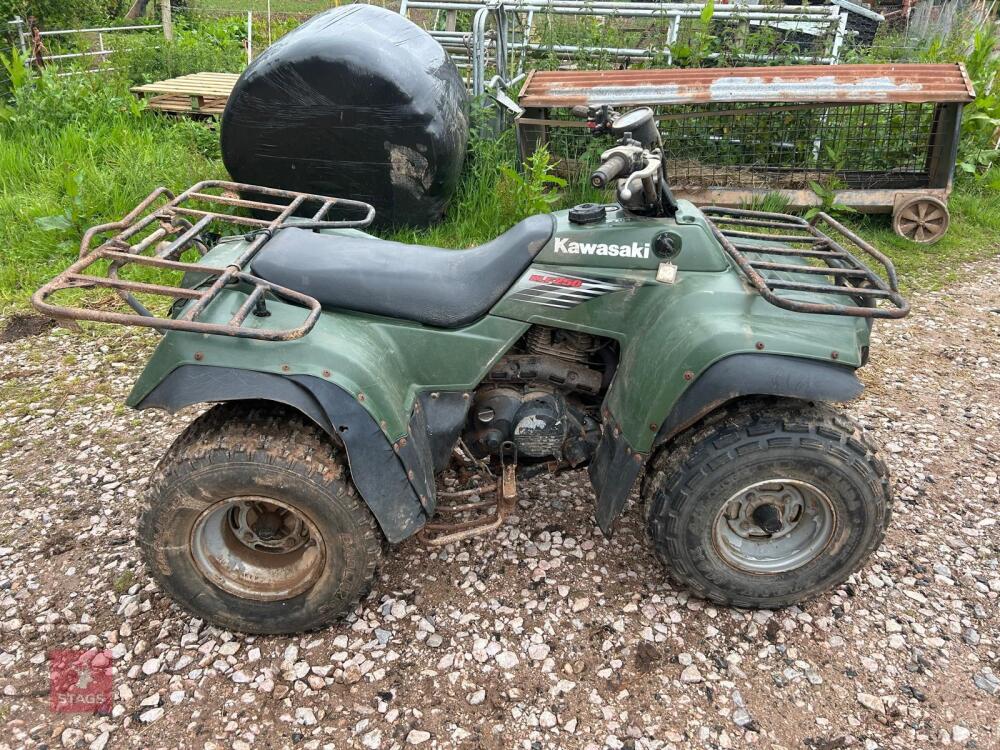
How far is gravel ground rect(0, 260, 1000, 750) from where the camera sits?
8.24ft

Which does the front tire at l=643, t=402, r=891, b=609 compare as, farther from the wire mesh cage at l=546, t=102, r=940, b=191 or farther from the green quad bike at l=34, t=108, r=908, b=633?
the wire mesh cage at l=546, t=102, r=940, b=191

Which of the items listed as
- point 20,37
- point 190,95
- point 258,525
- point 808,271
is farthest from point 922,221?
point 20,37

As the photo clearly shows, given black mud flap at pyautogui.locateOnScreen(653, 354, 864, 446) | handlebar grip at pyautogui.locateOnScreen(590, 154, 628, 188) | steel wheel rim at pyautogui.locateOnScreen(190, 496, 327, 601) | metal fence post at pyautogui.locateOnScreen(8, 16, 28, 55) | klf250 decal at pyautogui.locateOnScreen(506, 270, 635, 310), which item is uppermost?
metal fence post at pyautogui.locateOnScreen(8, 16, 28, 55)

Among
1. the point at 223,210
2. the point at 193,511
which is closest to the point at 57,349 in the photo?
the point at 223,210

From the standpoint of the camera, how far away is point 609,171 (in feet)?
8.28

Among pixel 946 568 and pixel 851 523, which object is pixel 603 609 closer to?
pixel 851 523

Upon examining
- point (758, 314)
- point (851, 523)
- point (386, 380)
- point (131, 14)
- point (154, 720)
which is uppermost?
point (131, 14)

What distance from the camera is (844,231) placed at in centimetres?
310

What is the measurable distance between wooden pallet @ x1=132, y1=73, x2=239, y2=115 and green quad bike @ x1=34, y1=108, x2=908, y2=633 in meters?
5.38

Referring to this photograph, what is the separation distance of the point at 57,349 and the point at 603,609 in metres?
3.80

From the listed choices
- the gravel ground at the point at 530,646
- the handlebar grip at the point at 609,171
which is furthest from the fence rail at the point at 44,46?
the handlebar grip at the point at 609,171

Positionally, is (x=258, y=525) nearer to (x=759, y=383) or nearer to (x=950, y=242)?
(x=759, y=383)

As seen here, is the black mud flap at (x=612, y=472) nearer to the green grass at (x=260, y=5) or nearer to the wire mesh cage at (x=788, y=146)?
the wire mesh cage at (x=788, y=146)

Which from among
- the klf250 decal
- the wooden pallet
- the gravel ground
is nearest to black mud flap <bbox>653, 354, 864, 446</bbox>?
the klf250 decal
